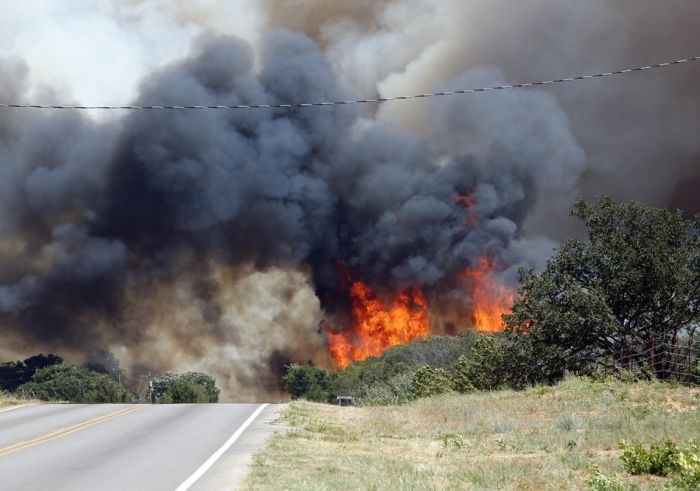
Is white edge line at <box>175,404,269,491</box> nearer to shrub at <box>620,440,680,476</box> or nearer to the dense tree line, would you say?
shrub at <box>620,440,680,476</box>

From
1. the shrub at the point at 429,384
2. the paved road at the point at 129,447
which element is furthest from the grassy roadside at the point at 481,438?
the shrub at the point at 429,384

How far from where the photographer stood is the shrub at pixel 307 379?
5266 inches

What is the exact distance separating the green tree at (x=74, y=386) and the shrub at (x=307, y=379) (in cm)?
3403

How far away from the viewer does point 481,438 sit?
16969 mm

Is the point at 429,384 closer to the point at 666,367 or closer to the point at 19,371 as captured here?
the point at 666,367

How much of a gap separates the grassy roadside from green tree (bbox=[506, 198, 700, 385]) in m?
7.88

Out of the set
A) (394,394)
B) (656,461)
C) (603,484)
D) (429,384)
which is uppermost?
(429,384)

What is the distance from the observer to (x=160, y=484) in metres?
11.1

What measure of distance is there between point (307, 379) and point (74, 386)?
40.8 m

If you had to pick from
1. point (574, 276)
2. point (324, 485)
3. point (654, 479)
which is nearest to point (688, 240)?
point (574, 276)

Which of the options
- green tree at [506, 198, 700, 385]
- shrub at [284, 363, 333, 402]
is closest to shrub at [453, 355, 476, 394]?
green tree at [506, 198, 700, 385]

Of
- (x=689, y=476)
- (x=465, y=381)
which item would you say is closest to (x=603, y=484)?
(x=689, y=476)

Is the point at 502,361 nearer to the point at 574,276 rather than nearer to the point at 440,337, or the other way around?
the point at 574,276

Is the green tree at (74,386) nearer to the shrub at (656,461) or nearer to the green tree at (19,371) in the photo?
the green tree at (19,371)
